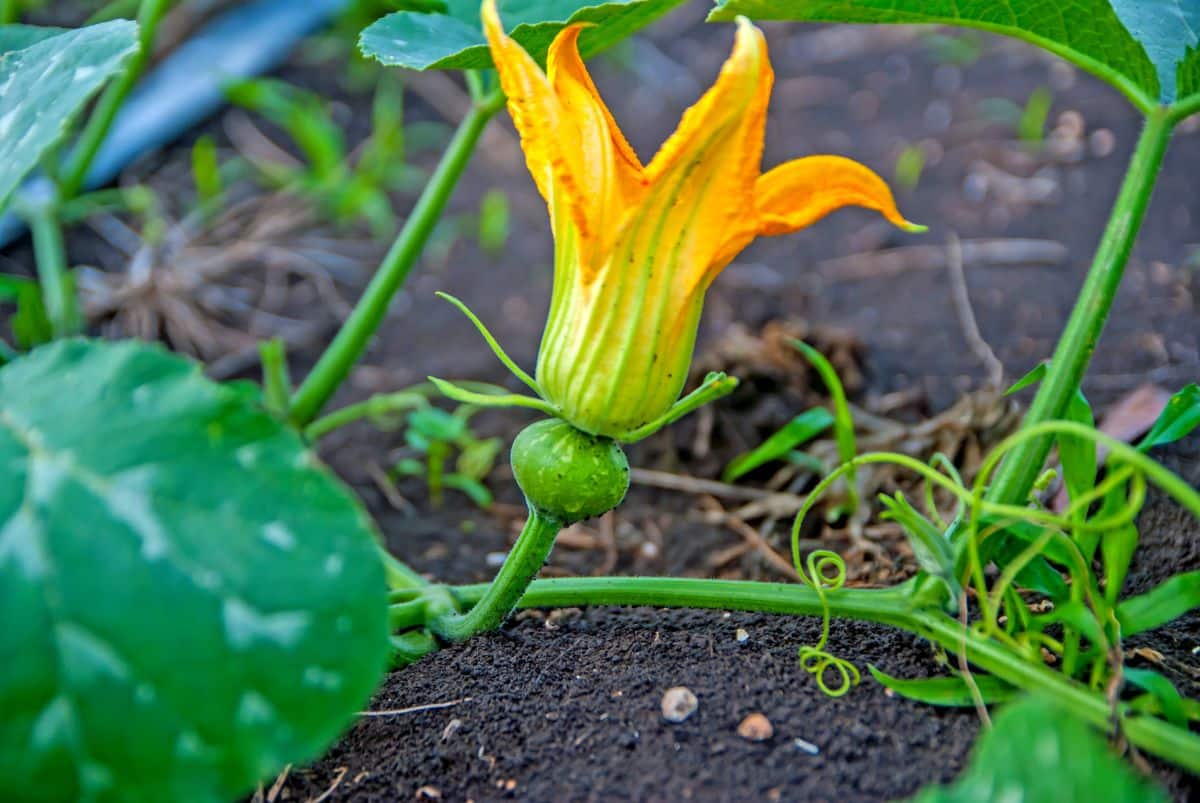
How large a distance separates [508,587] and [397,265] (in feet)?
2.20

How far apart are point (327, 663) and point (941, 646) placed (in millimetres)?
656

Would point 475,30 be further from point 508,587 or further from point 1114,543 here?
point 1114,543

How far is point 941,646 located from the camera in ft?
3.74

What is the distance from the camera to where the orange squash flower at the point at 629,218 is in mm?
992

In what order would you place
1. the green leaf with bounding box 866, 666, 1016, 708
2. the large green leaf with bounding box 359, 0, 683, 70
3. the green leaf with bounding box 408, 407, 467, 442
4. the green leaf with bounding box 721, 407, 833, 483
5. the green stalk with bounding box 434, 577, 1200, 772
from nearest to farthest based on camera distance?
the green stalk with bounding box 434, 577, 1200, 772, the green leaf with bounding box 866, 666, 1016, 708, the large green leaf with bounding box 359, 0, 683, 70, the green leaf with bounding box 721, 407, 833, 483, the green leaf with bounding box 408, 407, 467, 442

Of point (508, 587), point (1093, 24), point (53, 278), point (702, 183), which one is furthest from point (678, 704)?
point (53, 278)

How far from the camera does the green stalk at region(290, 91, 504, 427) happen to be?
163 cm

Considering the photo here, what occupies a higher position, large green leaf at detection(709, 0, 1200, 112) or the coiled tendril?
large green leaf at detection(709, 0, 1200, 112)

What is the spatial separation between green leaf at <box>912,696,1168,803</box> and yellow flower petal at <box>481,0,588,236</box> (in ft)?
1.79

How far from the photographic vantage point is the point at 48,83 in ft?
3.84

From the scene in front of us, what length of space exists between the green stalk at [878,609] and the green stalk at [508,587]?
0.04 meters

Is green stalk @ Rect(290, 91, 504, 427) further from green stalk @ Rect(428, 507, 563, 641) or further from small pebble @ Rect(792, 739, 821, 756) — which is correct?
small pebble @ Rect(792, 739, 821, 756)

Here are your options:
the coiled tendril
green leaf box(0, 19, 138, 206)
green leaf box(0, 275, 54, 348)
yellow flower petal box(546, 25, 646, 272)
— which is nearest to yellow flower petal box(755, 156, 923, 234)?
yellow flower petal box(546, 25, 646, 272)

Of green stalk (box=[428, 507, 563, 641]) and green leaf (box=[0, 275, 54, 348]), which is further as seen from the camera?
green leaf (box=[0, 275, 54, 348])
